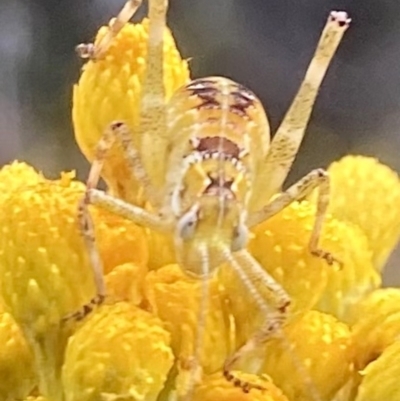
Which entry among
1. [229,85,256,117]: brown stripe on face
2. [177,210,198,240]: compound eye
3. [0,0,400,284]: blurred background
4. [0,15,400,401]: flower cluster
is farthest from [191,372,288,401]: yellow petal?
[0,0,400,284]: blurred background

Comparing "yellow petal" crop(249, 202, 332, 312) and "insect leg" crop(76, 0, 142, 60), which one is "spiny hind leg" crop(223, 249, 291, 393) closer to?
"yellow petal" crop(249, 202, 332, 312)

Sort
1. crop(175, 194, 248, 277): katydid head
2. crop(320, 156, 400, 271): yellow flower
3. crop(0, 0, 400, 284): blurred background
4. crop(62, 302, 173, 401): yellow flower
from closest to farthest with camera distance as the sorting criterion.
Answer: crop(62, 302, 173, 401): yellow flower < crop(175, 194, 248, 277): katydid head < crop(320, 156, 400, 271): yellow flower < crop(0, 0, 400, 284): blurred background

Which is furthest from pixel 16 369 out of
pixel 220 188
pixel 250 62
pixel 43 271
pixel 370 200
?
pixel 250 62

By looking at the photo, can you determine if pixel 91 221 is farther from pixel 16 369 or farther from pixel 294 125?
pixel 294 125

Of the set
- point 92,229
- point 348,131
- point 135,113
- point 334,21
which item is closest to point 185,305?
point 92,229

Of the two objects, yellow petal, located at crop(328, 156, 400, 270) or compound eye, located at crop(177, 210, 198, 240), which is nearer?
compound eye, located at crop(177, 210, 198, 240)

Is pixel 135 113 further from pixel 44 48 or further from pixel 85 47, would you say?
pixel 44 48

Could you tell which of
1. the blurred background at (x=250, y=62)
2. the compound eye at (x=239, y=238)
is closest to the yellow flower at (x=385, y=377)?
the compound eye at (x=239, y=238)
